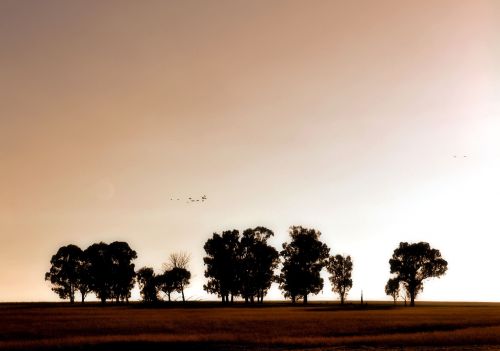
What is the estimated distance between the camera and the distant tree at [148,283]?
543ft

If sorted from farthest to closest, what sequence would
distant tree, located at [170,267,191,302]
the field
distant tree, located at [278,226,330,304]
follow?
distant tree, located at [170,267,191,302] < distant tree, located at [278,226,330,304] < the field

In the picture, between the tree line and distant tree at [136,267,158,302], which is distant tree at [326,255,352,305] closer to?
the tree line

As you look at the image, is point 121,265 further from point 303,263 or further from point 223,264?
point 303,263

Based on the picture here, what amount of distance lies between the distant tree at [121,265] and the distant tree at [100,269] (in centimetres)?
106

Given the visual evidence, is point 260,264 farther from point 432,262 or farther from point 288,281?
point 432,262

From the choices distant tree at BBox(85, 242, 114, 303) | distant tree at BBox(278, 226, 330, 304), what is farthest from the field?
distant tree at BBox(85, 242, 114, 303)

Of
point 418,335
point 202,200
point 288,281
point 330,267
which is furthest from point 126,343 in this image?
point 330,267

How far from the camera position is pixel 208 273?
146m

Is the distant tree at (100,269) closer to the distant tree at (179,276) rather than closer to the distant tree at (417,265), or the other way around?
the distant tree at (179,276)

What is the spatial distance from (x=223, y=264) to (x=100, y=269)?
37.9m

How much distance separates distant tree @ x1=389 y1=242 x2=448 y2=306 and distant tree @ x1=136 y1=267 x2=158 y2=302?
2745 inches

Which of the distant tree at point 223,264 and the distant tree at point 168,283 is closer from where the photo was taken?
the distant tree at point 223,264

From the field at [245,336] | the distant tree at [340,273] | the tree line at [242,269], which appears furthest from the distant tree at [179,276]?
the field at [245,336]

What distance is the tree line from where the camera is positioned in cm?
14350
